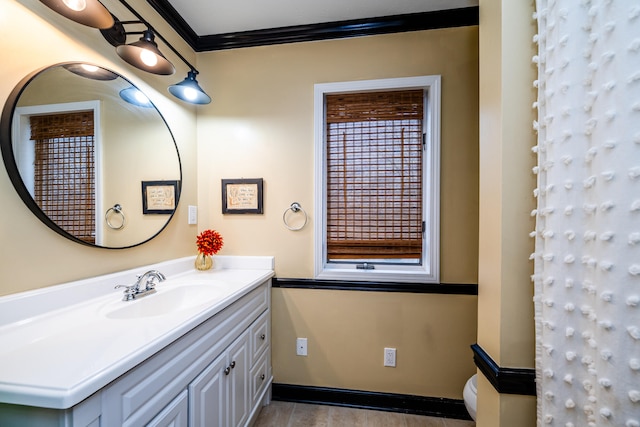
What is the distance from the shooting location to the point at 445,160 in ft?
5.11

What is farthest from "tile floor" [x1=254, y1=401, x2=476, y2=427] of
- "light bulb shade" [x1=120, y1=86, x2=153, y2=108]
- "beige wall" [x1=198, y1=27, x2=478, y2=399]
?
"light bulb shade" [x1=120, y1=86, x2=153, y2=108]

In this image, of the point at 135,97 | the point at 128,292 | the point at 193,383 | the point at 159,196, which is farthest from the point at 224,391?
the point at 135,97

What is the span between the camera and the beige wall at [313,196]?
5.07 ft

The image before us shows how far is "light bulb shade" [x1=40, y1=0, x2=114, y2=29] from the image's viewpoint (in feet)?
2.97

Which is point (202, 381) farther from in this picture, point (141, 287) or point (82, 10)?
point (82, 10)

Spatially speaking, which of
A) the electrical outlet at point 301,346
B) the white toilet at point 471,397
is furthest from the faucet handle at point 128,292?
the white toilet at point 471,397

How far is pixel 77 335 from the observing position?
0.73 meters

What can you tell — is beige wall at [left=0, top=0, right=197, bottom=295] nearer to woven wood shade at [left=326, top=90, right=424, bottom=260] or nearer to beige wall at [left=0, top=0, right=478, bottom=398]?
beige wall at [left=0, top=0, right=478, bottom=398]

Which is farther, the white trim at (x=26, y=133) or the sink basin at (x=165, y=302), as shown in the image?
the sink basin at (x=165, y=302)

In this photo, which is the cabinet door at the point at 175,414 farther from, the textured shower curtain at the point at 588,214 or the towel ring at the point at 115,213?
the textured shower curtain at the point at 588,214

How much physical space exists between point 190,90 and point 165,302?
1193mm

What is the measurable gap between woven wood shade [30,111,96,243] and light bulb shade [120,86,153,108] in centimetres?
23

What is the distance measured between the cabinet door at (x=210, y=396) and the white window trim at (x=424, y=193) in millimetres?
792

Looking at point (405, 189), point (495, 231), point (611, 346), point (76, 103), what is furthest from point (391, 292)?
point (76, 103)
